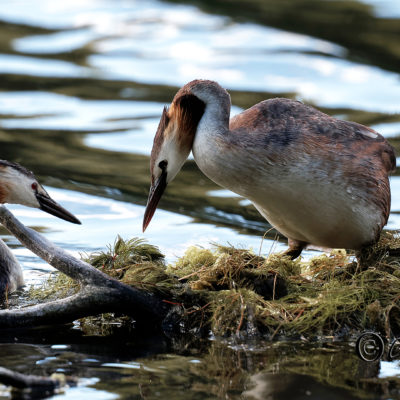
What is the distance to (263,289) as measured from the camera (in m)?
6.91

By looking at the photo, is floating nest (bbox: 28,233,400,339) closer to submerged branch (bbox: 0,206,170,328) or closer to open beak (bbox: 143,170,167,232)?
submerged branch (bbox: 0,206,170,328)

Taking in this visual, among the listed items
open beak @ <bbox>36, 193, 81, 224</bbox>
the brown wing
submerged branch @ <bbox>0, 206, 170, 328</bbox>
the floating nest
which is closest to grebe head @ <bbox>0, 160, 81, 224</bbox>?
open beak @ <bbox>36, 193, 81, 224</bbox>

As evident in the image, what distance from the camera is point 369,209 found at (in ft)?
23.7

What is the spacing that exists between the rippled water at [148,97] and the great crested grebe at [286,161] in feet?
4.63

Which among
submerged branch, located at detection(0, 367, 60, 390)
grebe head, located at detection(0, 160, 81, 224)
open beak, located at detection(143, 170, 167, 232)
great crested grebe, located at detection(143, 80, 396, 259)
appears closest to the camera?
submerged branch, located at detection(0, 367, 60, 390)

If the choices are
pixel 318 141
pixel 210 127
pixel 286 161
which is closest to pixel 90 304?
pixel 210 127

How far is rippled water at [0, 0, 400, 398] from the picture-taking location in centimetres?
598

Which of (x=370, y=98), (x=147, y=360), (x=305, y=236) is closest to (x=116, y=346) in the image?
(x=147, y=360)

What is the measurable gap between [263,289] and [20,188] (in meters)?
2.20

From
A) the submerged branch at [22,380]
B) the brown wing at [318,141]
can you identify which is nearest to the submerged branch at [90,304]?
the submerged branch at [22,380]

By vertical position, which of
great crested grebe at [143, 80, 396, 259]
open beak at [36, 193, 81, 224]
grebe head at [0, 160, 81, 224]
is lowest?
open beak at [36, 193, 81, 224]

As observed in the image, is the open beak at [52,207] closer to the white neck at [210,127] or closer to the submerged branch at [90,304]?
the submerged branch at [90,304]

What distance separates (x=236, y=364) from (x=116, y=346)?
88cm

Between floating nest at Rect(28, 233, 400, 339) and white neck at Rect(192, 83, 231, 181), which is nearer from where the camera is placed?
floating nest at Rect(28, 233, 400, 339)
